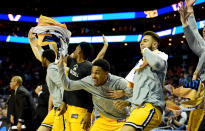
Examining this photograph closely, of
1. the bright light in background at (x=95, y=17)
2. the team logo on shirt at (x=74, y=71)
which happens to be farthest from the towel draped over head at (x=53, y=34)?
the bright light in background at (x=95, y=17)

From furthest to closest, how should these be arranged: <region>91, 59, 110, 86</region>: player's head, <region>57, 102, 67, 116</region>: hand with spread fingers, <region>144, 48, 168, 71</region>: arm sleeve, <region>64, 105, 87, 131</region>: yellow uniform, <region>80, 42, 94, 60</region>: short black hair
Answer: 1. <region>80, 42, 94, 60</region>: short black hair
2. <region>57, 102, 67, 116</region>: hand with spread fingers
3. <region>64, 105, 87, 131</region>: yellow uniform
4. <region>91, 59, 110, 86</region>: player's head
5. <region>144, 48, 168, 71</region>: arm sleeve

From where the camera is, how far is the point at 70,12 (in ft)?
97.6

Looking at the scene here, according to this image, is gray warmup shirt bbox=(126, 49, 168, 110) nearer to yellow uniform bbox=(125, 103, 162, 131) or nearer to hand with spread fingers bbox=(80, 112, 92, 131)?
yellow uniform bbox=(125, 103, 162, 131)

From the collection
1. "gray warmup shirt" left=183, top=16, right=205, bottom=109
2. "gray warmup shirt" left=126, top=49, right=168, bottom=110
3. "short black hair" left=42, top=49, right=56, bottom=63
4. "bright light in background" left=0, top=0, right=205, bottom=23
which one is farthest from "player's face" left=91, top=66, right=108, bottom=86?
"bright light in background" left=0, top=0, right=205, bottom=23

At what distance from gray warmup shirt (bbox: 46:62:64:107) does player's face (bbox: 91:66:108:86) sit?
1329 mm

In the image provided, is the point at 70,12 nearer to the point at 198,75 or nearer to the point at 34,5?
the point at 34,5

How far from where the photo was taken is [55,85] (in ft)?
18.9

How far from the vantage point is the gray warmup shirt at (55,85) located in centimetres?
558

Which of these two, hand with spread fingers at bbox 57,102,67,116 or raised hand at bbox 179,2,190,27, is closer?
raised hand at bbox 179,2,190,27

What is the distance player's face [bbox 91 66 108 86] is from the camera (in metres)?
4.36

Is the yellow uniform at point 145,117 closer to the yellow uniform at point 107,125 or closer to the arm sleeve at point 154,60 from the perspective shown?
the arm sleeve at point 154,60

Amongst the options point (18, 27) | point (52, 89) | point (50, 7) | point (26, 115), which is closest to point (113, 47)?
point (50, 7)

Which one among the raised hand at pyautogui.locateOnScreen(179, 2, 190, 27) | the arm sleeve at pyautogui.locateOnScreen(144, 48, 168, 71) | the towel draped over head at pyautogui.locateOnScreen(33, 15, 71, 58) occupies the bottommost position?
the arm sleeve at pyautogui.locateOnScreen(144, 48, 168, 71)

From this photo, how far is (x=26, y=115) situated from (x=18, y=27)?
21870mm
